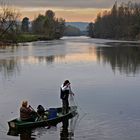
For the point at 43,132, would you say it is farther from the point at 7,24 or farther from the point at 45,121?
the point at 7,24

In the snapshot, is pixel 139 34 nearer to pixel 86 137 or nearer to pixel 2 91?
pixel 2 91

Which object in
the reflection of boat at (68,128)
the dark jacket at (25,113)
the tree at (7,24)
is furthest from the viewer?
the tree at (7,24)

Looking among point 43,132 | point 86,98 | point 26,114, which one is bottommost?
point 43,132

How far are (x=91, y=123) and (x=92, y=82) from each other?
18655 millimetres

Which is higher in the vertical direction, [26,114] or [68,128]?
[26,114]

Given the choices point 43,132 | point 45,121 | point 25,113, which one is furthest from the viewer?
point 45,121

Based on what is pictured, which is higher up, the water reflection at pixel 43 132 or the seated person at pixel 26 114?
the seated person at pixel 26 114

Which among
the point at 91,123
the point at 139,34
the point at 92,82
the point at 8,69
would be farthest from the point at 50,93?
the point at 139,34

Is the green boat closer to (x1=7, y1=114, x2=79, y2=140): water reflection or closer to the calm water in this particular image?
(x1=7, y1=114, x2=79, y2=140): water reflection

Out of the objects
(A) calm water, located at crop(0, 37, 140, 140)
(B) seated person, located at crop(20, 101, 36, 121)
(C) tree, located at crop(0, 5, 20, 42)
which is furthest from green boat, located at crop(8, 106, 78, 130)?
(C) tree, located at crop(0, 5, 20, 42)

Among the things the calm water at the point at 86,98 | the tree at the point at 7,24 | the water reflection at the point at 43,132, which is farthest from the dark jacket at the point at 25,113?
the tree at the point at 7,24

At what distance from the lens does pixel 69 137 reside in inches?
969

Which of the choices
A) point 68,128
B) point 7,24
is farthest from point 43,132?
point 7,24

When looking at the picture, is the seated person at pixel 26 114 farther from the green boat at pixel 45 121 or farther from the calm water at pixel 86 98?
the calm water at pixel 86 98
